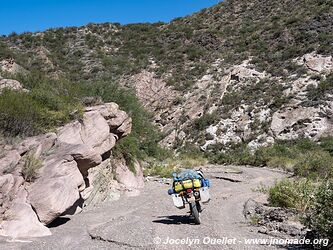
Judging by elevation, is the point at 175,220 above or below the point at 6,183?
below

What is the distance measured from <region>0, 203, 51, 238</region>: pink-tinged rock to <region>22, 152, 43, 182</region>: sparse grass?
93cm

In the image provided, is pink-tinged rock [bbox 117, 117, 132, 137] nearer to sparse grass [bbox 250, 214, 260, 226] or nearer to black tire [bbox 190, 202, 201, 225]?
black tire [bbox 190, 202, 201, 225]

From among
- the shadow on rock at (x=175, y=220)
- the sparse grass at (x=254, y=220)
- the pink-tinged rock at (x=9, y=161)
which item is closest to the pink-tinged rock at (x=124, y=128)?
the pink-tinged rock at (x=9, y=161)

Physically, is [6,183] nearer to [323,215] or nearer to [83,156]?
[83,156]

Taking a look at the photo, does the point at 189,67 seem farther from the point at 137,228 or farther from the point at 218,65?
the point at 137,228

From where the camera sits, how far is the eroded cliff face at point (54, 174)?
9297mm

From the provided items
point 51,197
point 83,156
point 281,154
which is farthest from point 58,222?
point 281,154

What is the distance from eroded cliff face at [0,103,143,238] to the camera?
9.30 metres

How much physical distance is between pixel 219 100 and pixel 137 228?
1076 inches

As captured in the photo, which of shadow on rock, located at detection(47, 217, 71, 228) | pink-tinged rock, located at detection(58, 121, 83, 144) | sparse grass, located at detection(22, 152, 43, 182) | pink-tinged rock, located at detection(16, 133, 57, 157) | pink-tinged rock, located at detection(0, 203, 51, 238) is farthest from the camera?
pink-tinged rock, located at detection(58, 121, 83, 144)

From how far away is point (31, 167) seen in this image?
10305 mm

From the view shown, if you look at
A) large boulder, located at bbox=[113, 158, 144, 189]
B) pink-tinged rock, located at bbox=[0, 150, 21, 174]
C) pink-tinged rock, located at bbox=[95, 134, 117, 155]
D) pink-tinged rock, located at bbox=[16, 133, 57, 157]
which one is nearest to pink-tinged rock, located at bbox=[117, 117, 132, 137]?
pink-tinged rock, located at bbox=[95, 134, 117, 155]

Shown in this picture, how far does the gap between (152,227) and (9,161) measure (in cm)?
402

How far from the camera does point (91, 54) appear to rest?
48.0m
